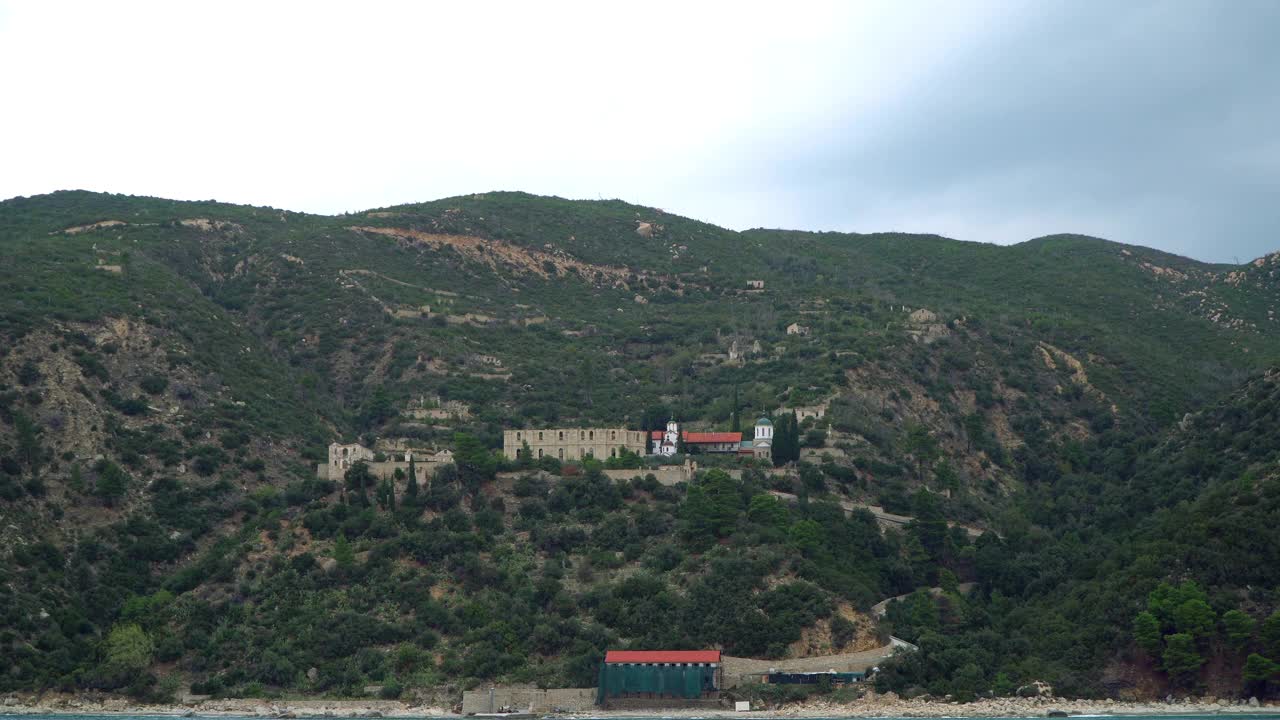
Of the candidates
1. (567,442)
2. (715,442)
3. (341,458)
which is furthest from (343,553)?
(715,442)

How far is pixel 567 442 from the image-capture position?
80125mm

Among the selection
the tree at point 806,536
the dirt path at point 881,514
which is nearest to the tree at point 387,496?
the dirt path at point 881,514

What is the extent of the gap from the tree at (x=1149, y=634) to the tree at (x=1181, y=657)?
59cm

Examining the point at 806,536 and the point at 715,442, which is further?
the point at 715,442

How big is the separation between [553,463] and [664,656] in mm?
17869

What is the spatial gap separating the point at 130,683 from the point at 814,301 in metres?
59.6

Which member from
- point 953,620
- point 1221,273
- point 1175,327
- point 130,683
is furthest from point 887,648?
point 1221,273

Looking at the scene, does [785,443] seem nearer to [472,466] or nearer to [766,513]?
[766,513]

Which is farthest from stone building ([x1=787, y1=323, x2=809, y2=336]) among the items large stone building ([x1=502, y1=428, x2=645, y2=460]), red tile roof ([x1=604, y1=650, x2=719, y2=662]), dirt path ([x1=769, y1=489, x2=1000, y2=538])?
red tile roof ([x1=604, y1=650, x2=719, y2=662])

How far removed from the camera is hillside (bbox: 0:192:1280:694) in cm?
6353

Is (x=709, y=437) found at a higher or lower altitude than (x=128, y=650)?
higher

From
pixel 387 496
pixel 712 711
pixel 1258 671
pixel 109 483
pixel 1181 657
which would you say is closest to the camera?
pixel 1258 671

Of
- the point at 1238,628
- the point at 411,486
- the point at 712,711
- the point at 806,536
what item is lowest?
the point at 712,711

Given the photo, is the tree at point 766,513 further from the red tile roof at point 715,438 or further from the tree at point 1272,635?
the tree at point 1272,635
